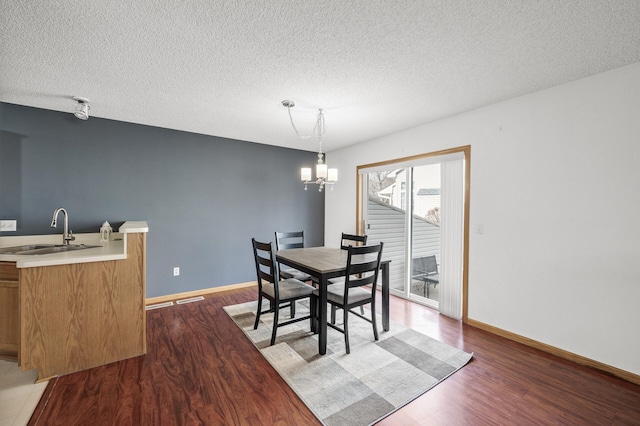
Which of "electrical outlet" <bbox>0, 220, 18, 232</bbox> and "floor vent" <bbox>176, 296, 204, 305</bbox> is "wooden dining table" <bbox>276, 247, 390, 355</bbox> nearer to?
"floor vent" <bbox>176, 296, 204, 305</bbox>

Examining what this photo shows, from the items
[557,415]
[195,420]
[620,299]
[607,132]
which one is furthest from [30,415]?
[607,132]

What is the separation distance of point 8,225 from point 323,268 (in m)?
3.43

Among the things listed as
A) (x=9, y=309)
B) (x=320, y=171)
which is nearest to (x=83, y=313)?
(x=9, y=309)

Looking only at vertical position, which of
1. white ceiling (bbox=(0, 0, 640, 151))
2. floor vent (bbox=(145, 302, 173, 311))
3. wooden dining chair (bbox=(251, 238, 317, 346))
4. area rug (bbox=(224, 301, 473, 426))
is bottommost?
area rug (bbox=(224, 301, 473, 426))

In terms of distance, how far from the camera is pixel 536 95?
102 inches

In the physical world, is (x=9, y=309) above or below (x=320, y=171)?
below

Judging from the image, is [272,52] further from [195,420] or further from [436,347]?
[436,347]

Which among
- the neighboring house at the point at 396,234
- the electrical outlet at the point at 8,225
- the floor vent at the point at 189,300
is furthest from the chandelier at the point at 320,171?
the electrical outlet at the point at 8,225

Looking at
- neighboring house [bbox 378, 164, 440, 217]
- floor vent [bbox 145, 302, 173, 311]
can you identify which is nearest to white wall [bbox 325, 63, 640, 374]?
neighboring house [bbox 378, 164, 440, 217]

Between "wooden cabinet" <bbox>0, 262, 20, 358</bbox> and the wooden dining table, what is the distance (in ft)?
7.17

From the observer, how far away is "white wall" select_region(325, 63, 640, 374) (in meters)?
2.13

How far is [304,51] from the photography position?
1.97 m

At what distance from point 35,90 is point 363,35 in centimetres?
312

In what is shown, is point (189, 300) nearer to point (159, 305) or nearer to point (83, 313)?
point (159, 305)
